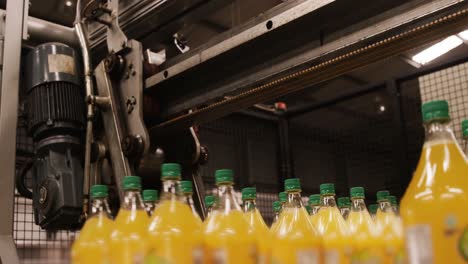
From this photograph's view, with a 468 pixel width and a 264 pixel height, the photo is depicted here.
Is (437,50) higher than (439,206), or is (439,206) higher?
(437,50)

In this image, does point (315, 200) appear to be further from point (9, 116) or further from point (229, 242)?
point (9, 116)

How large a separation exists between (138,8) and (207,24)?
3248 millimetres

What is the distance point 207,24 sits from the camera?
5.38m

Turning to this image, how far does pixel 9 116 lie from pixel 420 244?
1686 millimetres

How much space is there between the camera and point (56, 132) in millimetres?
2080

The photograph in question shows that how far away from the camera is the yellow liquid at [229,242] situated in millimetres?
972

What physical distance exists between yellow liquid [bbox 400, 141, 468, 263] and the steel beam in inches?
57.4

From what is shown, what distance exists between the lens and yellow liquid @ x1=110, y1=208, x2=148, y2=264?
1006 millimetres

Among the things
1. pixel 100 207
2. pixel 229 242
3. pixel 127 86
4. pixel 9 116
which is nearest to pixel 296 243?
pixel 229 242

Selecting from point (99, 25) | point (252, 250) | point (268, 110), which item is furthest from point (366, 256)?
point (268, 110)

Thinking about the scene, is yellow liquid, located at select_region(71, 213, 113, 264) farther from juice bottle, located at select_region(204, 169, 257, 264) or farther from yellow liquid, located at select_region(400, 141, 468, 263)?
yellow liquid, located at select_region(400, 141, 468, 263)

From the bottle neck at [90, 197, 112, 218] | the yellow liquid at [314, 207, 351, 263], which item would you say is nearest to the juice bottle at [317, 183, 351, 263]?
the yellow liquid at [314, 207, 351, 263]

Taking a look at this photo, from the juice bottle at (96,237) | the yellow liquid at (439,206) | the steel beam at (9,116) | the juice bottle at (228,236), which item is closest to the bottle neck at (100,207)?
the juice bottle at (96,237)

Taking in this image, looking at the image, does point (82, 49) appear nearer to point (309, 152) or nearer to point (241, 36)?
point (241, 36)
